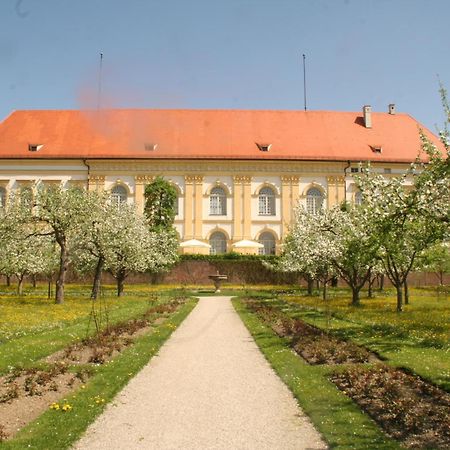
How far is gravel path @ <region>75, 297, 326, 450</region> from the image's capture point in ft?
21.4

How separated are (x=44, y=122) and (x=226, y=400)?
179 feet

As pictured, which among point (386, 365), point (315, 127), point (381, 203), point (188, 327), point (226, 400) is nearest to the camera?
point (226, 400)

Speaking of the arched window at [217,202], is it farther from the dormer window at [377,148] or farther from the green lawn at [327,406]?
the green lawn at [327,406]

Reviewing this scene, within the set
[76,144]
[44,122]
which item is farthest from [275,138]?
[44,122]

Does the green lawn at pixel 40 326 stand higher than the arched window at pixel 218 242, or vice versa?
the arched window at pixel 218 242

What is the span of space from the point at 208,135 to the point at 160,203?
11683 mm

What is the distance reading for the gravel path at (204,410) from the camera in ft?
21.4

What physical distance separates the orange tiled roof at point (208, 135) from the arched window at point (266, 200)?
362cm

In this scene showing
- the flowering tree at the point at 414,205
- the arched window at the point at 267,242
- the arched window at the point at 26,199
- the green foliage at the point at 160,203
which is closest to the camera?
the flowering tree at the point at 414,205

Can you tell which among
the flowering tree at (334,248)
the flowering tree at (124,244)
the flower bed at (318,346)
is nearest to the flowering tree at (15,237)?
the flowering tree at (124,244)

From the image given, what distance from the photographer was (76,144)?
55281 mm

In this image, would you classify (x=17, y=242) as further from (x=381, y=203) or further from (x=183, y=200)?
(x=183, y=200)

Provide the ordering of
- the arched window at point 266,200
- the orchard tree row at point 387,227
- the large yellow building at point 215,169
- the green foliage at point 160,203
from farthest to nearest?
the arched window at point 266,200 < the large yellow building at point 215,169 < the green foliage at point 160,203 < the orchard tree row at point 387,227

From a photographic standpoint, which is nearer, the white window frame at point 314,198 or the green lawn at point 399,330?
the green lawn at point 399,330
